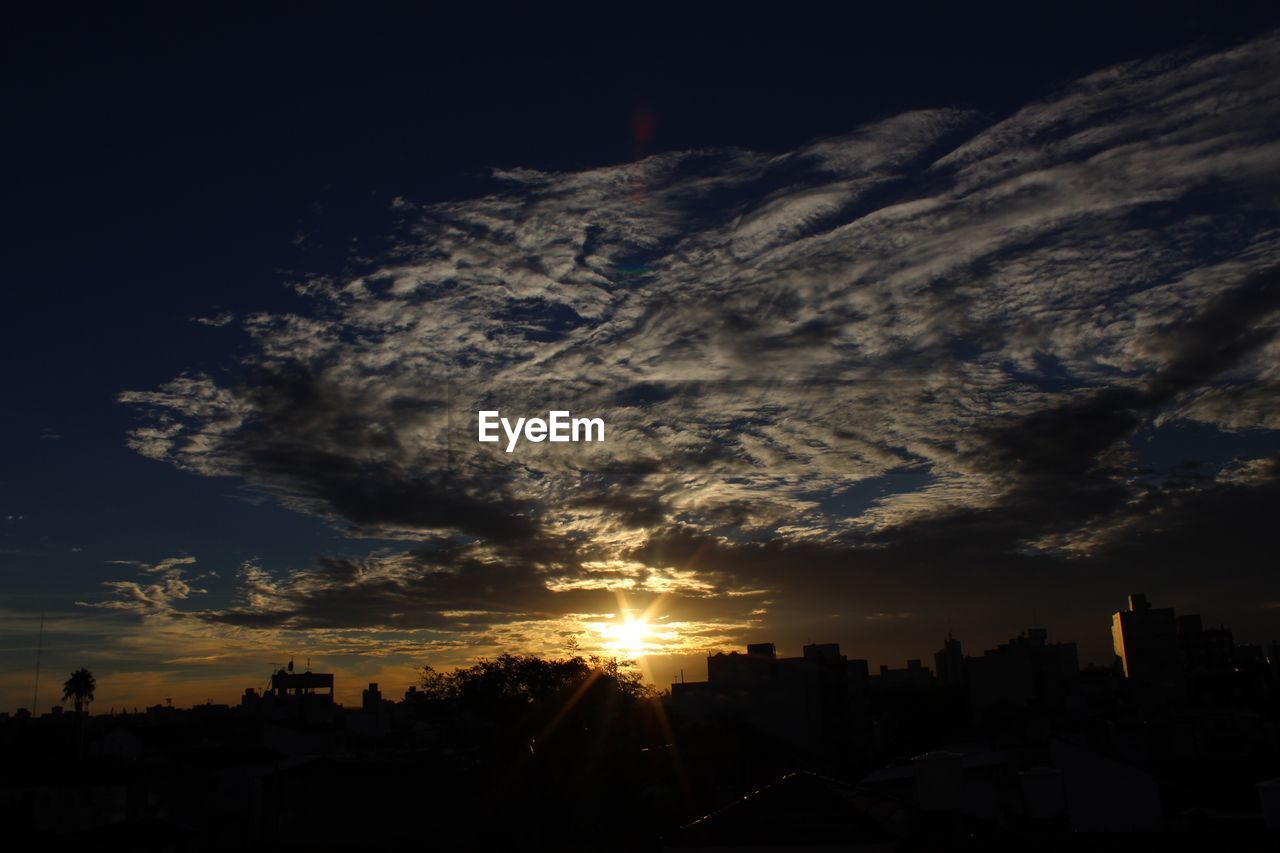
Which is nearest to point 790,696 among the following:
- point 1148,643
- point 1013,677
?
point 1013,677

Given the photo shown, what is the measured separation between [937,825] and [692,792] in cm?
3652

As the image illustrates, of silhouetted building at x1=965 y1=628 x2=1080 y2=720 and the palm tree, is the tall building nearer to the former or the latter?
silhouetted building at x1=965 y1=628 x2=1080 y2=720

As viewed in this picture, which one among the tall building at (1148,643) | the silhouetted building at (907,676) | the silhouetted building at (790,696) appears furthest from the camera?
the silhouetted building at (907,676)

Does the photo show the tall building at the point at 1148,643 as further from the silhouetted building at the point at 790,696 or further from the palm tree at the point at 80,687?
the palm tree at the point at 80,687

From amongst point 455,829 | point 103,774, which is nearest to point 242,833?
point 103,774

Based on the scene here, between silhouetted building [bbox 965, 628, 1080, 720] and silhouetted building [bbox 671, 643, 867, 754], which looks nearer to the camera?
silhouetted building [bbox 671, 643, 867, 754]

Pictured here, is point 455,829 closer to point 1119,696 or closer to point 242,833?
point 242,833

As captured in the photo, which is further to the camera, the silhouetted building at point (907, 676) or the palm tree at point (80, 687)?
the silhouetted building at point (907, 676)

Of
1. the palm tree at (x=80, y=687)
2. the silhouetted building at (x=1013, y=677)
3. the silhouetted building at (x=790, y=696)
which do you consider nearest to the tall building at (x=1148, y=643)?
the silhouetted building at (x=1013, y=677)

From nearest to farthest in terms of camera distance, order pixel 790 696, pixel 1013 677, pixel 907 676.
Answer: pixel 790 696 < pixel 1013 677 < pixel 907 676

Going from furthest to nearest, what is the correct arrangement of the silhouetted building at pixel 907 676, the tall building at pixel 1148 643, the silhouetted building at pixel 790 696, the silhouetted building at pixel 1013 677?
the silhouetted building at pixel 907 676, the tall building at pixel 1148 643, the silhouetted building at pixel 1013 677, the silhouetted building at pixel 790 696

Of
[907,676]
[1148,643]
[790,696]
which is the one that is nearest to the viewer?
[790,696]

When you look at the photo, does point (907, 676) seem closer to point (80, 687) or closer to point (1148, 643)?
point (1148, 643)

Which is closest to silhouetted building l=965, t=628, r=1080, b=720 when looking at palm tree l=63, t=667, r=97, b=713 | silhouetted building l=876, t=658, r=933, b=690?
silhouetted building l=876, t=658, r=933, b=690
